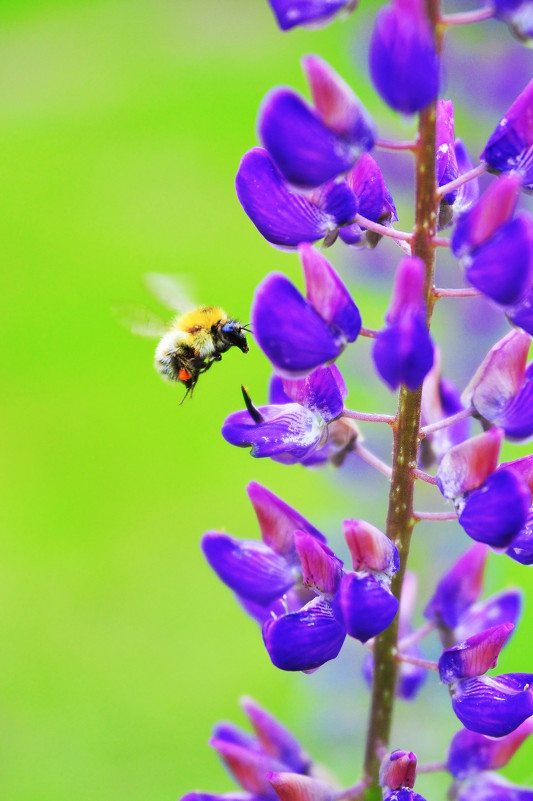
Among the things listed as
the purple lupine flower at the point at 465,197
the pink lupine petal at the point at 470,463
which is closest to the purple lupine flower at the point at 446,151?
the purple lupine flower at the point at 465,197

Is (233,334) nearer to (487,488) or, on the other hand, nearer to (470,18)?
(487,488)

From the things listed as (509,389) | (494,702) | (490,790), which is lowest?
(490,790)

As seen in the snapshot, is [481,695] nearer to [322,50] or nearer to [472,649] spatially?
[472,649]

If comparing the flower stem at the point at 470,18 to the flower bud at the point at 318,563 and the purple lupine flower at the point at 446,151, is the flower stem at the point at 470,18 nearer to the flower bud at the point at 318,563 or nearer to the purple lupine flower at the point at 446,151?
the purple lupine flower at the point at 446,151

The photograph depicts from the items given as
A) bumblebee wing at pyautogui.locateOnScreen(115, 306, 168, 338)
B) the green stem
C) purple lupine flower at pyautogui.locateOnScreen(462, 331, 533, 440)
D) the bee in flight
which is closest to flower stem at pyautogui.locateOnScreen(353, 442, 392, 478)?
the green stem

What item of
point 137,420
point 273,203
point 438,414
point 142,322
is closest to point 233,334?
point 142,322

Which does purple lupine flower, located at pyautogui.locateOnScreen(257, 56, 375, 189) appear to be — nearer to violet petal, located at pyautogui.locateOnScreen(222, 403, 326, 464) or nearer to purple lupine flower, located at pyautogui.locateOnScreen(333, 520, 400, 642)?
violet petal, located at pyautogui.locateOnScreen(222, 403, 326, 464)
